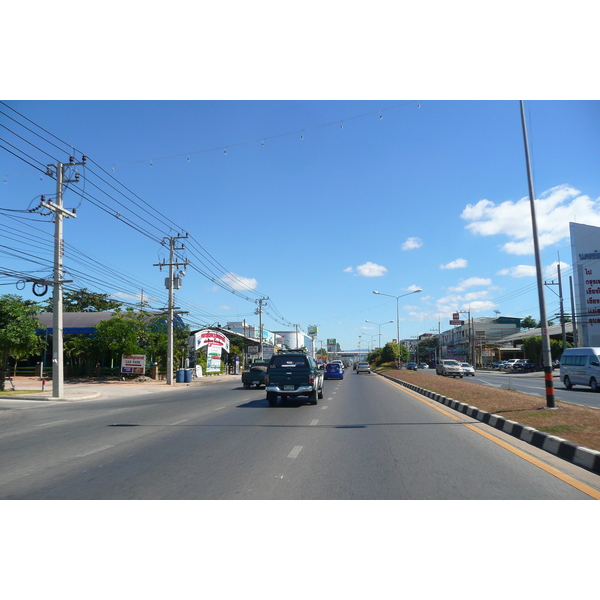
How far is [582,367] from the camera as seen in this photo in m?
27.1

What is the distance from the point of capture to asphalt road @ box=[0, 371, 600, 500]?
21.2 feet

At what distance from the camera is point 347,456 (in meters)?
8.70

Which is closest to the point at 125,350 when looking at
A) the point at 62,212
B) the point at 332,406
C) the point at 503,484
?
the point at 62,212

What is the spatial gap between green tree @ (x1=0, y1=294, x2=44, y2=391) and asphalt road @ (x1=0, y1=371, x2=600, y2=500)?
1311 centimetres

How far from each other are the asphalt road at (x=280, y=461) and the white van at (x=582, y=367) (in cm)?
1583

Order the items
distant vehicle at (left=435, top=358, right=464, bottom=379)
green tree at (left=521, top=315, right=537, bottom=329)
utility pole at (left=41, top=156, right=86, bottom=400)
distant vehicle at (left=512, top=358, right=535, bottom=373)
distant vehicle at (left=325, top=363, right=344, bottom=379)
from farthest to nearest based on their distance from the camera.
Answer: green tree at (left=521, top=315, right=537, bottom=329) < distant vehicle at (left=512, top=358, right=535, bottom=373) < distant vehicle at (left=325, top=363, right=344, bottom=379) < distant vehicle at (left=435, top=358, right=464, bottom=379) < utility pole at (left=41, top=156, right=86, bottom=400)

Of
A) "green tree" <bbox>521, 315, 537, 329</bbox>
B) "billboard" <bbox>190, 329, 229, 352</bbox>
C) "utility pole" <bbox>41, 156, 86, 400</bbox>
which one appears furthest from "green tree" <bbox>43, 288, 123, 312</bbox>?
"green tree" <bbox>521, 315, 537, 329</bbox>

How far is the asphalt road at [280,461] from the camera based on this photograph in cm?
646

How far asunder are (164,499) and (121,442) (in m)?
4.92

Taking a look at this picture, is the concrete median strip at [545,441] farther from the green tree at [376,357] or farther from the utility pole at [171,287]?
the green tree at [376,357]

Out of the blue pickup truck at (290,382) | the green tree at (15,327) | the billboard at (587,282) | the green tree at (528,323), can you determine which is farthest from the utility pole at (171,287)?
the green tree at (528,323)

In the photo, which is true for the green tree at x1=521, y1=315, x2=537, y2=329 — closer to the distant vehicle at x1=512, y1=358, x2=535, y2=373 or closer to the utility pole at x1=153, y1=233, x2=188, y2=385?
the distant vehicle at x1=512, y1=358, x2=535, y2=373

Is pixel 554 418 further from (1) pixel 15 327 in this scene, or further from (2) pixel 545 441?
(1) pixel 15 327

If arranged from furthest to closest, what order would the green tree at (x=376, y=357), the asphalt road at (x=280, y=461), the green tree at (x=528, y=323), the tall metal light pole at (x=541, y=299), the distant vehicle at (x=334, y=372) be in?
the green tree at (x=528, y=323), the green tree at (x=376, y=357), the distant vehicle at (x=334, y=372), the tall metal light pole at (x=541, y=299), the asphalt road at (x=280, y=461)
